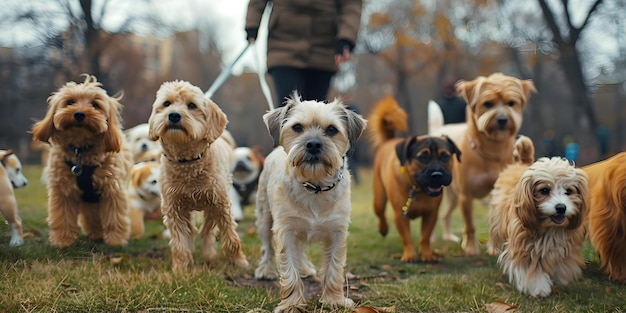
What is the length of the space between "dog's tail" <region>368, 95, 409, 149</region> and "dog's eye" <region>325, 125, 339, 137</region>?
301 centimetres

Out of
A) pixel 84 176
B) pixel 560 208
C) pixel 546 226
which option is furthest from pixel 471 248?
pixel 84 176

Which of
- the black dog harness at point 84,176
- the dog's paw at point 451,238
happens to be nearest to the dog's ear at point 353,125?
the black dog harness at point 84,176

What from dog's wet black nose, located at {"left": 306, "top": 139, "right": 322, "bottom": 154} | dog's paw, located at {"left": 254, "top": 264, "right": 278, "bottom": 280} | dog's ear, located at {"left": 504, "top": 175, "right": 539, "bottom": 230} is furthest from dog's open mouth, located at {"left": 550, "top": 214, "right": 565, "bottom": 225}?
dog's paw, located at {"left": 254, "top": 264, "right": 278, "bottom": 280}

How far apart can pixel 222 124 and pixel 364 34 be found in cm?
2727

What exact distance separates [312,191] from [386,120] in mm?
3163

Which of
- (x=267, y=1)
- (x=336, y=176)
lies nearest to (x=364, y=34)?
(x=267, y=1)

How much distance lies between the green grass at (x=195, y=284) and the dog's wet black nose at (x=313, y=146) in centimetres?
106

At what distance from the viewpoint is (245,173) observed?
7.68 m

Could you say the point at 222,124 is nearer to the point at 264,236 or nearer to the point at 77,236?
the point at 264,236

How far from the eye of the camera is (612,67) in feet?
60.4

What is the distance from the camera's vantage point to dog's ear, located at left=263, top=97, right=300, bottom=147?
368 centimetres

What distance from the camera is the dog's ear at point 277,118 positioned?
3.68 meters

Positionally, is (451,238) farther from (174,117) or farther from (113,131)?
(113,131)

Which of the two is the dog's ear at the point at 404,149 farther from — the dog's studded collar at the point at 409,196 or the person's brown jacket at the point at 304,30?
the person's brown jacket at the point at 304,30
